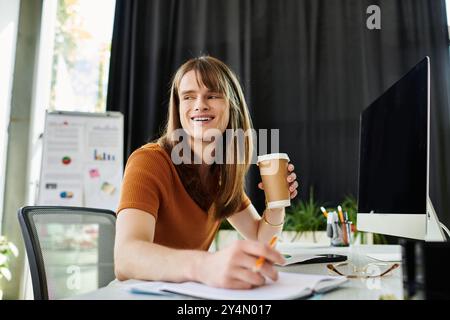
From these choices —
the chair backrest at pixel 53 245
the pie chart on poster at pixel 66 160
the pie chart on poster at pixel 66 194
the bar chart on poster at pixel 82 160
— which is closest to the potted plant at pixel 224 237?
the bar chart on poster at pixel 82 160

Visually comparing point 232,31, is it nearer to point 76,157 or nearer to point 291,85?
point 291,85

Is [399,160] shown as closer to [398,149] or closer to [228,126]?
[398,149]

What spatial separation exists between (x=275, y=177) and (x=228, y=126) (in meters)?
0.36

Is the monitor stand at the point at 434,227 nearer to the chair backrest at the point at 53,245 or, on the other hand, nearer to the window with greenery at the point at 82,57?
the chair backrest at the point at 53,245

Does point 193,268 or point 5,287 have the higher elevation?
point 193,268

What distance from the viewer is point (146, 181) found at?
0.99 meters

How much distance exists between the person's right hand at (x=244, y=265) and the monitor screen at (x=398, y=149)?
0.43 metres

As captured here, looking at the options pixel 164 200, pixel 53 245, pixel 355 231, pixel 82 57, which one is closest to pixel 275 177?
pixel 164 200

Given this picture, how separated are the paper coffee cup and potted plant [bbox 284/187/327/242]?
1.77 meters

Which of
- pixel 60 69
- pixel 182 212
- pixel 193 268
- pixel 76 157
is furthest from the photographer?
pixel 60 69

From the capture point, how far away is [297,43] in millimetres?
3369

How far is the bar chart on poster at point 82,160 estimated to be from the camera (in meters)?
2.96
